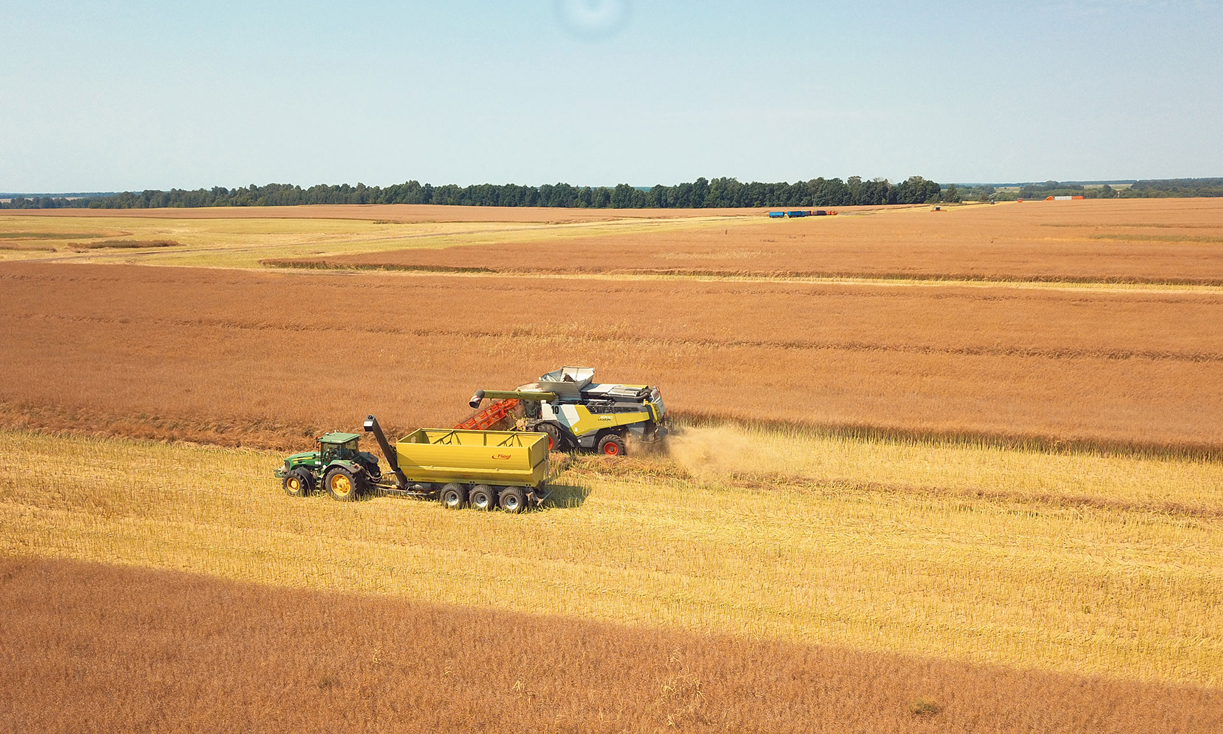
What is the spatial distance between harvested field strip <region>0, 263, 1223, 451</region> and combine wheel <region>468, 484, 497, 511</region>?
6236mm

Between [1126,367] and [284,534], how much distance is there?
2712 centimetres

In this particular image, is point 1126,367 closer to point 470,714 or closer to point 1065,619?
point 1065,619

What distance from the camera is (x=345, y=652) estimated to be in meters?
11.4

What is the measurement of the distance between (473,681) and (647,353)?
22630mm

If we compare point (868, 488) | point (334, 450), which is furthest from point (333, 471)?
point (868, 488)

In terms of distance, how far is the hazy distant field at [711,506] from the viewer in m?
10.9

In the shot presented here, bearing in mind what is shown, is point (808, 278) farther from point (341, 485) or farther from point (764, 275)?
point (341, 485)

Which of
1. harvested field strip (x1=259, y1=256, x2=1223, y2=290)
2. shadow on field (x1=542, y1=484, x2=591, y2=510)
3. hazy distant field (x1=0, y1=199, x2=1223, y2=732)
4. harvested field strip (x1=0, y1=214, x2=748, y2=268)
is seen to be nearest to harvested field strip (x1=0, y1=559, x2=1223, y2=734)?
hazy distant field (x1=0, y1=199, x2=1223, y2=732)

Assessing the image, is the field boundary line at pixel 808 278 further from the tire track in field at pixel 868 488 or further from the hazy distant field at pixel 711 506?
the tire track in field at pixel 868 488

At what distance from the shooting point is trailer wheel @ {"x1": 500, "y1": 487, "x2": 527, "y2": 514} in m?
17.3

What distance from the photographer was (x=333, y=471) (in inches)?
716

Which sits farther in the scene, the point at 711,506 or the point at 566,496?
the point at 566,496

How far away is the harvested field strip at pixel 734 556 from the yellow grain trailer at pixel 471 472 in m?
0.52

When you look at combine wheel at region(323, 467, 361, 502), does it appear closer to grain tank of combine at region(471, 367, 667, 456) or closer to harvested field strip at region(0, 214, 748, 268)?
grain tank of combine at region(471, 367, 667, 456)
